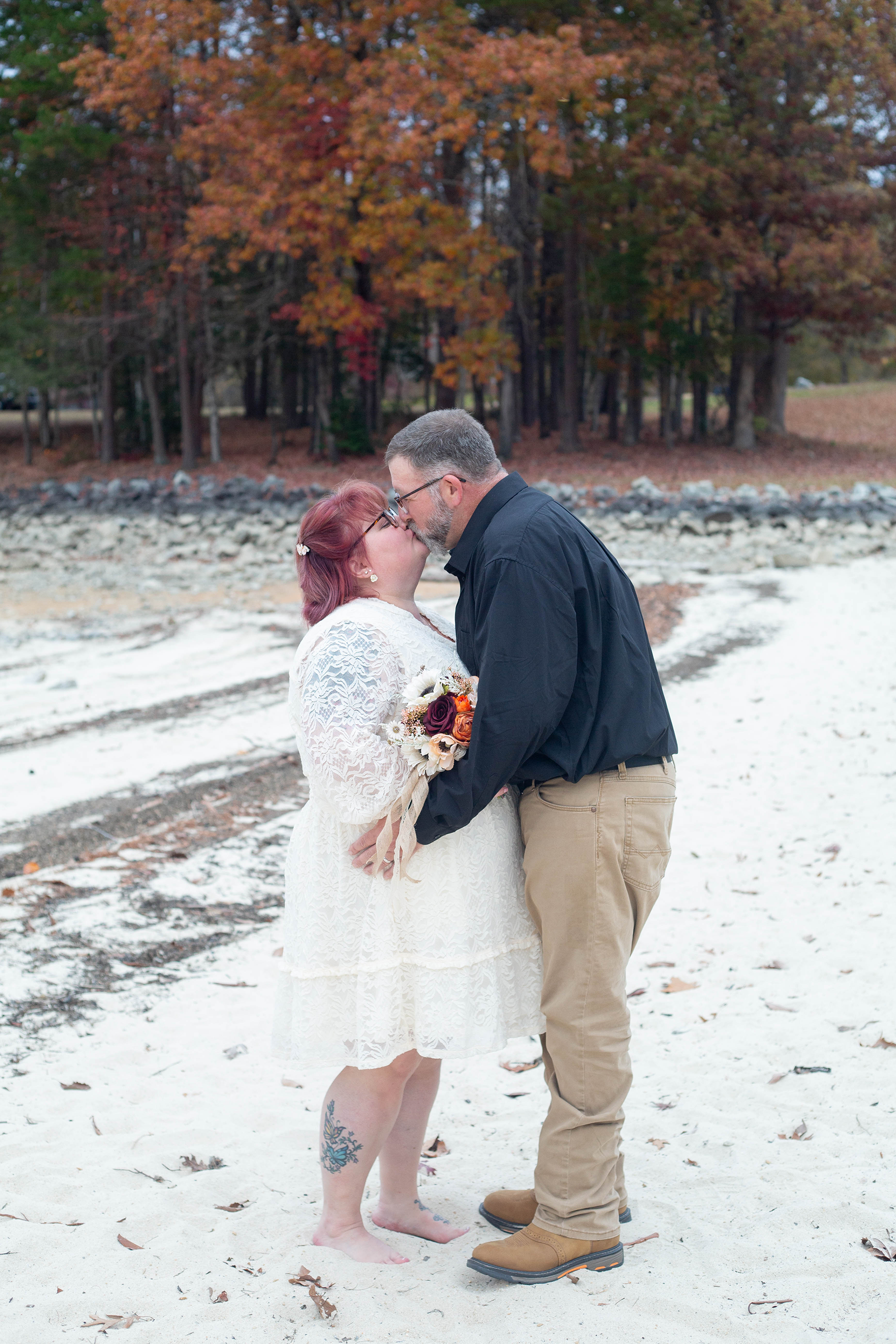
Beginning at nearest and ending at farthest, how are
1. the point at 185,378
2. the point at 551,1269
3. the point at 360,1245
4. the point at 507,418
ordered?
the point at 551,1269, the point at 360,1245, the point at 507,418, the point at 185,378

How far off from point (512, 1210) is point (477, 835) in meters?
1.18

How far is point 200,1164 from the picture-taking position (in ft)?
11.7

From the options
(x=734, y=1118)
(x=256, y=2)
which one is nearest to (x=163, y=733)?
(x=734, y=1118)

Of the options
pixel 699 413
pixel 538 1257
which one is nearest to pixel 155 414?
pixel 699 413

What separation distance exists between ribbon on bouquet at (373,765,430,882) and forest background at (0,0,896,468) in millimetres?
20084

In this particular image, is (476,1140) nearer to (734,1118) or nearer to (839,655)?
(734,1118)

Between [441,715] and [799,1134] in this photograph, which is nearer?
[441,715]

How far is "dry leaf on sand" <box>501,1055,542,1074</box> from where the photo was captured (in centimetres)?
428

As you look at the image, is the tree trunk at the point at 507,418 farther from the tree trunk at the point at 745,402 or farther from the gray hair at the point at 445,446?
the gray hair at the point at 445,446

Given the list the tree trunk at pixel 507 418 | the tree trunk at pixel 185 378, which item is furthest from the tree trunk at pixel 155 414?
the tree trunk at pixel 507 418

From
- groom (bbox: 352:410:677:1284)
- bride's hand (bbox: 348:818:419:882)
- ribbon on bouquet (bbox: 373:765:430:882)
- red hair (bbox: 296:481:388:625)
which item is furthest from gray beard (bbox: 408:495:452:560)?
bride's hand (bbox: 348:818:419:882)

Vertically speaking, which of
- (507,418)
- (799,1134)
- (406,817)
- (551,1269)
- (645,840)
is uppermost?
(507,418)

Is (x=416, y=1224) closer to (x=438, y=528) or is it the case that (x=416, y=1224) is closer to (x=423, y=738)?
(x=423, y=738)

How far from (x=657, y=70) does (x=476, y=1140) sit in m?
25.6
